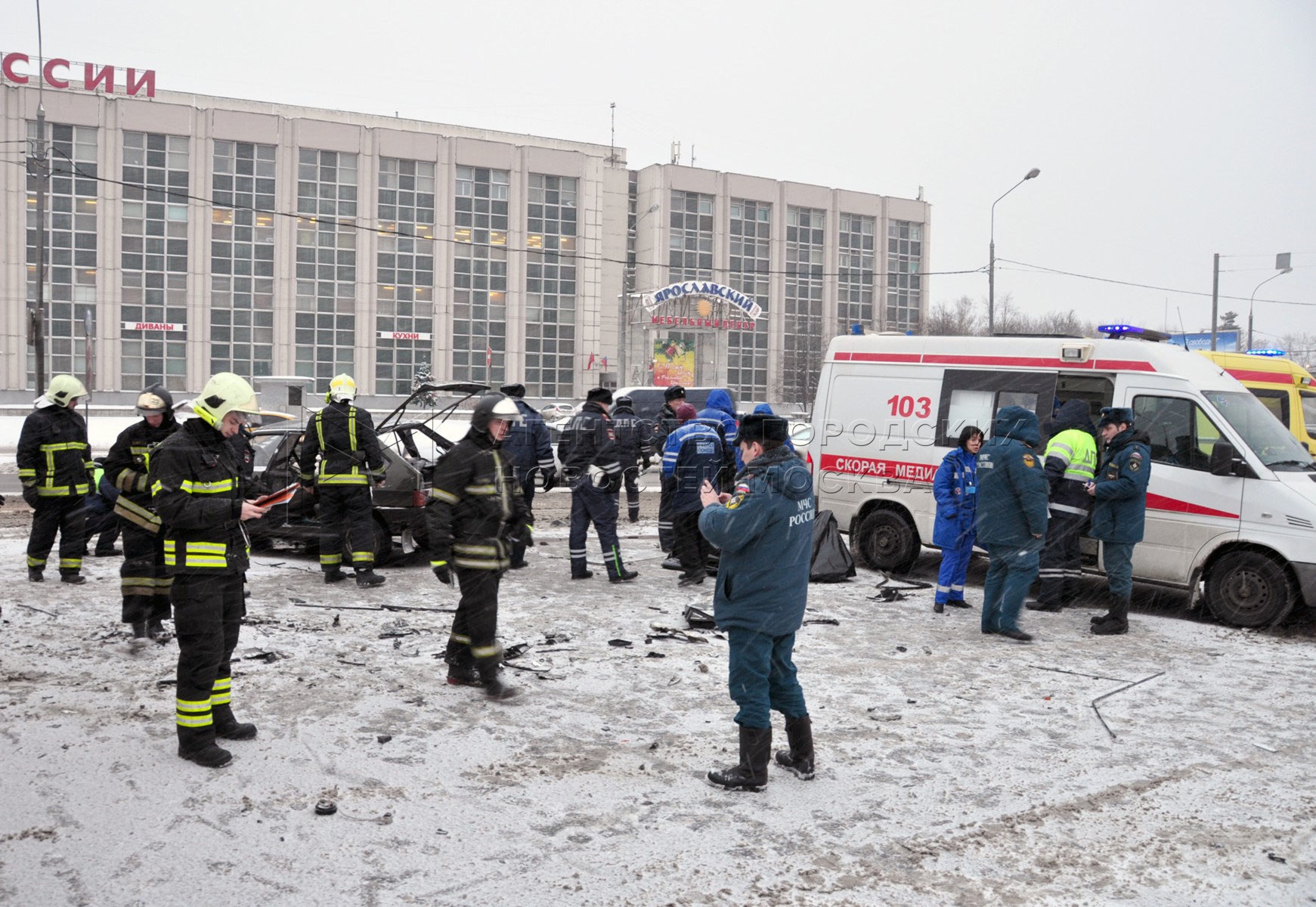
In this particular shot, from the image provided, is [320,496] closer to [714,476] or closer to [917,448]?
→ [714,476]

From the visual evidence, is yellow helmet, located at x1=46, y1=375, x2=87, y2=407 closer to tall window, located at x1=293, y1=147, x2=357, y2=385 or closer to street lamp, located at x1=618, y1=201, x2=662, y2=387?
street lamp, located at x1=618, y1=201, x2=662, y2=387

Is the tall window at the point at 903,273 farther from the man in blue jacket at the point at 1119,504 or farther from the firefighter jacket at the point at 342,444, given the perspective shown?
the firefighter jacket at the point at 342,444

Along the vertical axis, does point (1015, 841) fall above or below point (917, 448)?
below

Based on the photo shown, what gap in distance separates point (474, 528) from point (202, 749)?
1.93m

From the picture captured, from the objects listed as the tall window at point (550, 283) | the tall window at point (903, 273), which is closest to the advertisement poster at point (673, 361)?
the tall window at point (550, 283)

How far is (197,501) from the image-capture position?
4801 millimetres

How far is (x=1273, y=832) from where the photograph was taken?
4324 mm

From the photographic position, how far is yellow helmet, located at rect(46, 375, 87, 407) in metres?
8.37

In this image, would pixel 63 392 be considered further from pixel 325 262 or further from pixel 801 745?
pixel 325 262

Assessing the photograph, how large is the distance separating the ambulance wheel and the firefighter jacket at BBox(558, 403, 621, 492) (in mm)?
2776

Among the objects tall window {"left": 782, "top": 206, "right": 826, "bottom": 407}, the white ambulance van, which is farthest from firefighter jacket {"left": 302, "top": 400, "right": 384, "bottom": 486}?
tall window {"left": 782, "top": 206, "right": 826, "bottom": 407}

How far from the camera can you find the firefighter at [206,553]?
4738 mm

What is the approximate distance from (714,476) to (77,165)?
46.7 metres

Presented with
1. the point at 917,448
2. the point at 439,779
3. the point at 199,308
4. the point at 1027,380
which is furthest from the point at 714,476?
the point at 199,308
